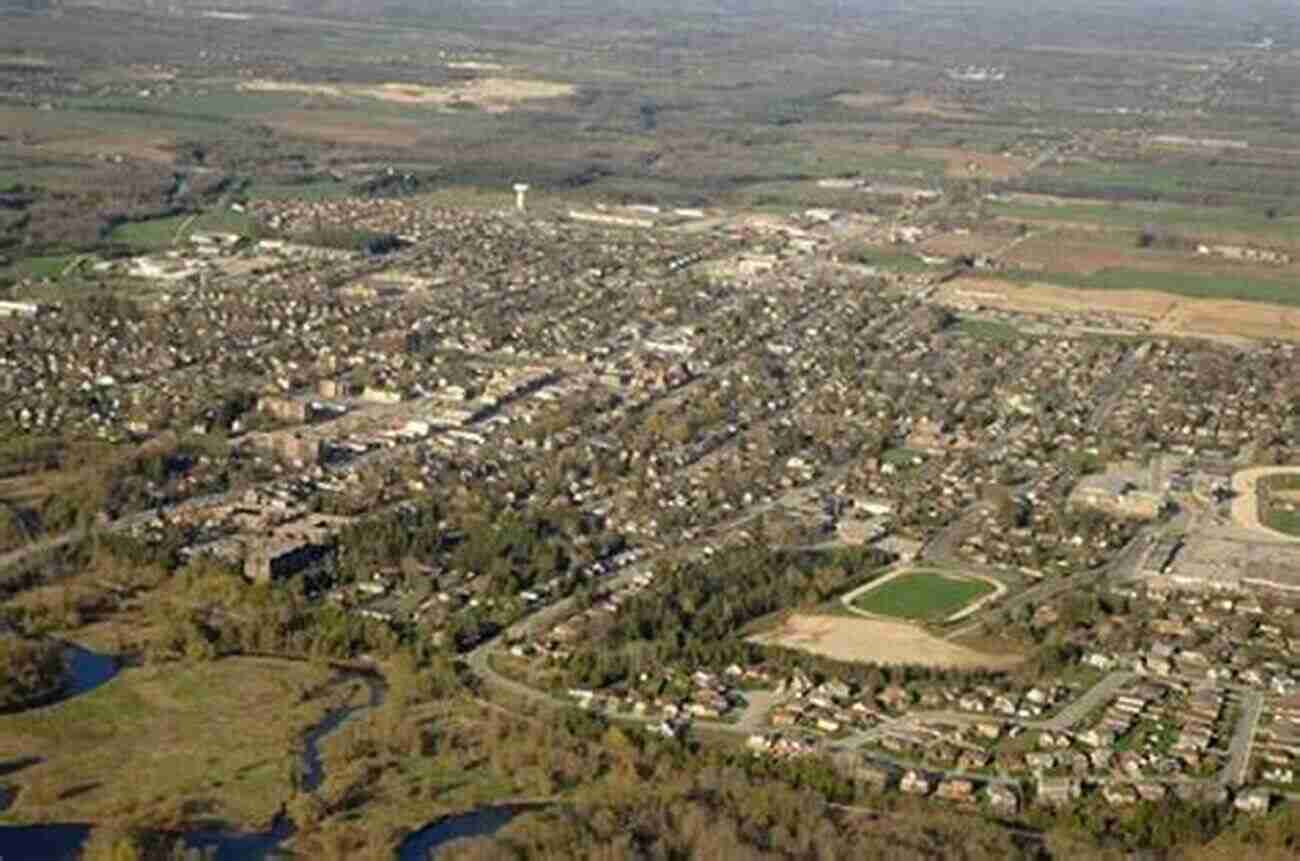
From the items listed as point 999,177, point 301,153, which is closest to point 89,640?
point 301,153

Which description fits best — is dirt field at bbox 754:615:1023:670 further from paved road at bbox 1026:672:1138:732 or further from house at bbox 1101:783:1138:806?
house at bbox 1101:783:1138:806

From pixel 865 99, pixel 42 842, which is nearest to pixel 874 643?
pixel 42 842

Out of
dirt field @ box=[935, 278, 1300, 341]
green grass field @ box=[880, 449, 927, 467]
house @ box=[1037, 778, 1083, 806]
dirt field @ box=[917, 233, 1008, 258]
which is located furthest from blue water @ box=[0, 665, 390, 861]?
dirt field @ box=[917, 233, 1008, 258]

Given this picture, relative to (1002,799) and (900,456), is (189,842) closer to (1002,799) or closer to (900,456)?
(1002,799)

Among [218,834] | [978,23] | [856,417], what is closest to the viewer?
[218,834]

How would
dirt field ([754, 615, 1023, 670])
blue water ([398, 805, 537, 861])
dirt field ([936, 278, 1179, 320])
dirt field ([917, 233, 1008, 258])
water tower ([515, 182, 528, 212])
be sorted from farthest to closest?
1. water tower ([515, 182, 528, 212])
2. dirt field ([917, 233, 1008, 258])
3. dirt field ([936, 278, 1179, 320])
4. dirt field ([754, 615, 1023, 670])
5. blue water ([398, 805, 537, 861])

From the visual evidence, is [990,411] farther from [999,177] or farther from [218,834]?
[999,177]
